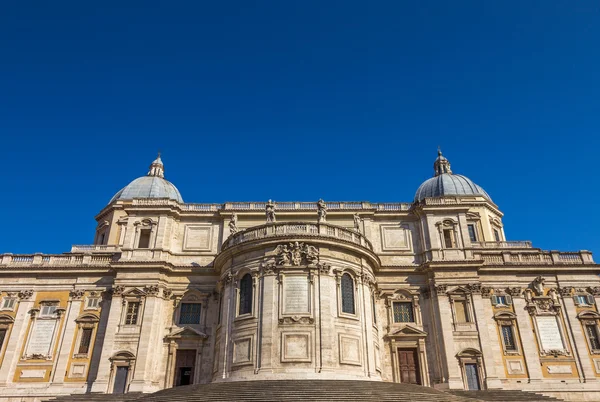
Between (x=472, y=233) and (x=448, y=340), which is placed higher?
(x=472, y=233)

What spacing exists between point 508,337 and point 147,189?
112ft

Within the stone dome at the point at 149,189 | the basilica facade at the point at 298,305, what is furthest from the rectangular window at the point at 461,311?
the stone dome at the point at 149,189

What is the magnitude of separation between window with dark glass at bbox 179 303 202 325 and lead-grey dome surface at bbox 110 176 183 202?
13571 millimetres

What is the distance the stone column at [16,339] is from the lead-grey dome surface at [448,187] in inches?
1338

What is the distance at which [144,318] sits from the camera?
32438 millimetres

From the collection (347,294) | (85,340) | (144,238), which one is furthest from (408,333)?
(85,340)

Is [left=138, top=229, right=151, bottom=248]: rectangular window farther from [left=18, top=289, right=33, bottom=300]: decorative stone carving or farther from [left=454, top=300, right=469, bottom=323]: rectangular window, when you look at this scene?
[left=454, top=300, right=469, bottom=323]: rectangular window

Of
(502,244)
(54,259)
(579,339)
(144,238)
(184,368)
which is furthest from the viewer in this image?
(502,244)

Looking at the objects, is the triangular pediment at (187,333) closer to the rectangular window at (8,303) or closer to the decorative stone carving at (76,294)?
the decorative stone carving at (76,294)

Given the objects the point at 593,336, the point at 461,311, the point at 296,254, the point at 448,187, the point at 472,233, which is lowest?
the point at 593,336

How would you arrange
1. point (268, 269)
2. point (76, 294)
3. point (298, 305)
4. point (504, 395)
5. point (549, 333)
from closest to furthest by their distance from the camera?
point (298, 305) < point (504, 395) < point (268, 269) < point (549, 333) < point (76, 294)

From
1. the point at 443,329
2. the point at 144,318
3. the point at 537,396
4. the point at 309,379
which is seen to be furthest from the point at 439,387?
the point at 144,318

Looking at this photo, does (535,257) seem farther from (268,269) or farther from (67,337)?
(67,337)

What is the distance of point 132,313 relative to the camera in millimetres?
33094
